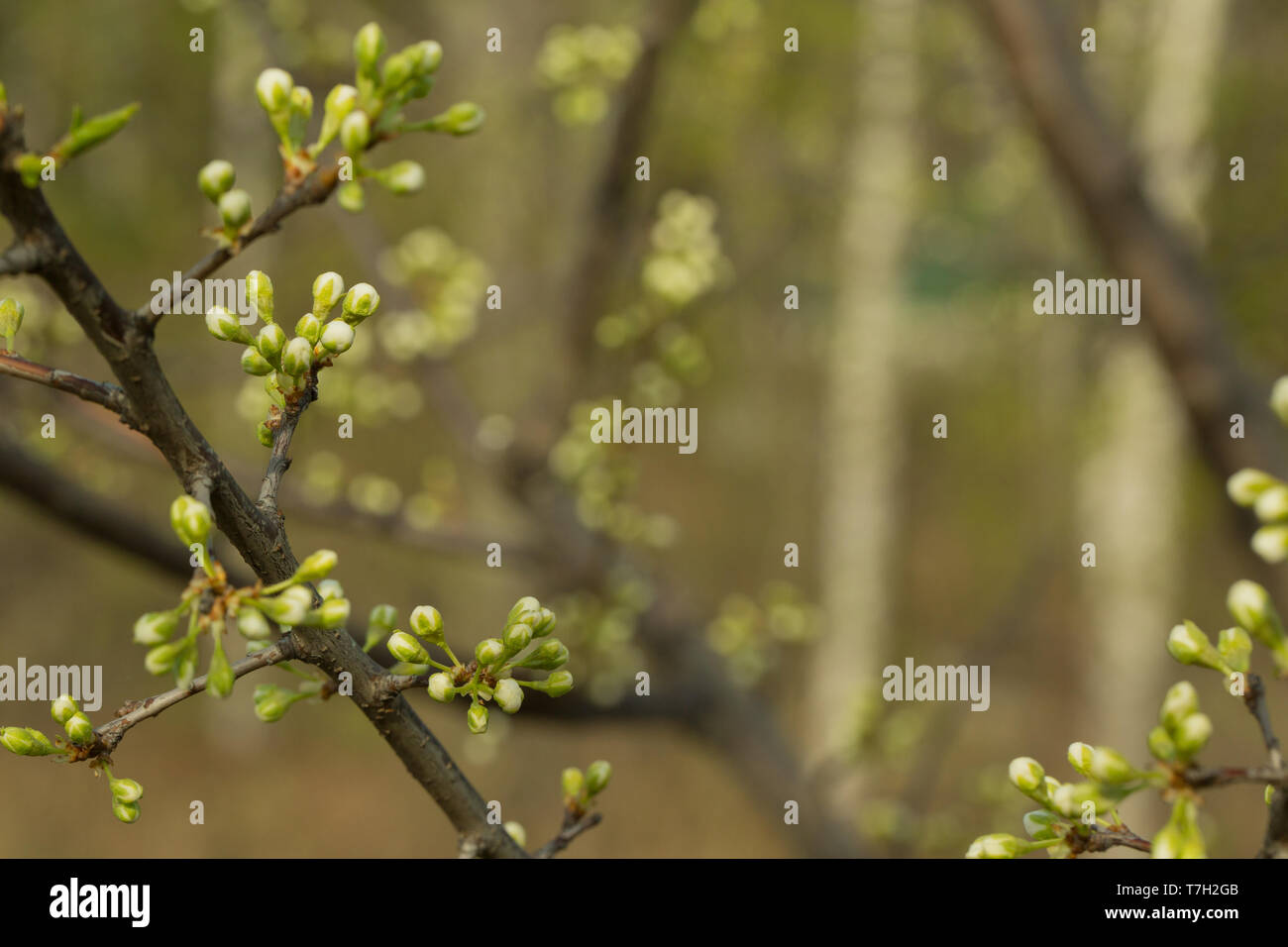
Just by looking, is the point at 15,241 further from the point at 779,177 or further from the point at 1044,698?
the point at 1044,698

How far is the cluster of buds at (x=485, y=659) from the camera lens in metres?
0.94

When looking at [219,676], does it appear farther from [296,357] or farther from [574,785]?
[574,785]

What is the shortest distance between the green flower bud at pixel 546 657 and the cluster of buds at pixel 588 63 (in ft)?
6.65

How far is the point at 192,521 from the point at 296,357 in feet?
0.71

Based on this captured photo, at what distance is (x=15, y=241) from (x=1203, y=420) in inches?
124

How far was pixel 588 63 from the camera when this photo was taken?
8.74ft

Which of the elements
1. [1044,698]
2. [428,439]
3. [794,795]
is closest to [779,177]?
[794,795]

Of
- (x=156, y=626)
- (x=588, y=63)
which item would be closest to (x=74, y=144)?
(x=156, y=626)

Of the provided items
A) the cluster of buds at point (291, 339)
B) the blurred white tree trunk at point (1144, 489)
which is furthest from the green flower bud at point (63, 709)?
the blurred white tree trunk at point (1144, 489)

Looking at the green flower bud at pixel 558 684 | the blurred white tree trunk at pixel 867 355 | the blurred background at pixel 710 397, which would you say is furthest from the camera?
the blurred white tree trunk at pixel 867 355

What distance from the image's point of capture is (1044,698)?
1332 cm

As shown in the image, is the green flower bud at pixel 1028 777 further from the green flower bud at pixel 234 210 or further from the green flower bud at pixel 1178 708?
the green flower bud at pixel 234 210

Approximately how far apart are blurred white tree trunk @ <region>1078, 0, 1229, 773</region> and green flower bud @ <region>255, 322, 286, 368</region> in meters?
6.42
